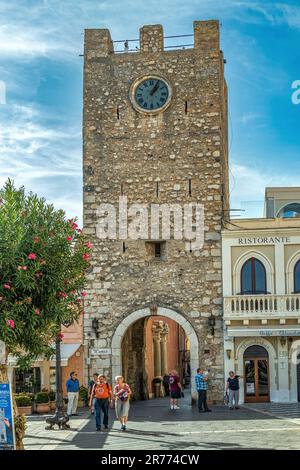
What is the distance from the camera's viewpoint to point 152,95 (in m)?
33.6

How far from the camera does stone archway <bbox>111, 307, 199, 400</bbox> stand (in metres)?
31.8

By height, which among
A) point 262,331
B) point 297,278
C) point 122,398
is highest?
point 297,278

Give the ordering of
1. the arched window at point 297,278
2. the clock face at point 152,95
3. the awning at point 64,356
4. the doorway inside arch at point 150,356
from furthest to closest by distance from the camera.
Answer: the doorway inside arch at point 150,356 < the clock face at point 152,95 < the arched window at point 297,278 < the awning at point 64,356

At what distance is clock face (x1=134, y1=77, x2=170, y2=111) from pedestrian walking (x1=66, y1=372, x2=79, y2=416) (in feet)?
38.5

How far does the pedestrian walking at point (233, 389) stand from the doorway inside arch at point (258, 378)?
1785 millimetres

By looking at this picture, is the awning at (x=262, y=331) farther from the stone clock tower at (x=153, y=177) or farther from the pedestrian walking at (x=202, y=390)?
the pedestrian walking at (x=202, y=390)

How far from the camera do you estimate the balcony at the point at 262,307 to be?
101 feet

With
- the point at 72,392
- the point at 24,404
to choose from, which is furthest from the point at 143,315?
the point at 24,404

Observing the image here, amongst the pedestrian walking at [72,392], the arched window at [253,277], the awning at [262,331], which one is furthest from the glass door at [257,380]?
the pedestrian walking at [72,392]

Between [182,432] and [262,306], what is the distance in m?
10.0

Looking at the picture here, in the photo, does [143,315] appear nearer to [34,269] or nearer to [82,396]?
[82,396]

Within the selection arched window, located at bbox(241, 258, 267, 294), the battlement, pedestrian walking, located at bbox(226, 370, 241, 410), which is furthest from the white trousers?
the battlement

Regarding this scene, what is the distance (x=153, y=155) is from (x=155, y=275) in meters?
4.87
